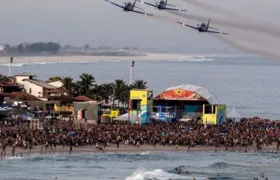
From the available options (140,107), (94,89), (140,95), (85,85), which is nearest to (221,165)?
(140,107)

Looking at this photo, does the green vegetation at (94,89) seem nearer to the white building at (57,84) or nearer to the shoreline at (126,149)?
the white building at (57,84)

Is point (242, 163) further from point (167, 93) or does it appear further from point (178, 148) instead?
point (167, 93)

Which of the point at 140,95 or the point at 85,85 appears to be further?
the point at 85,85

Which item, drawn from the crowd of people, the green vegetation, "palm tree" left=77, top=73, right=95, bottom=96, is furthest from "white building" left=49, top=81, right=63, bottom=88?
the crowd of people

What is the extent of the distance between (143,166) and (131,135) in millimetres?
13805

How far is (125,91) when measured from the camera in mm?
132125

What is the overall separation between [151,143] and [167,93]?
27.8 metres

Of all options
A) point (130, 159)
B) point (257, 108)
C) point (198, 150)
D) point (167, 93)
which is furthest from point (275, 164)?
point (257, 108)

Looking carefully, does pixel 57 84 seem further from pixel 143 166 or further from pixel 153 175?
pixel 153 175

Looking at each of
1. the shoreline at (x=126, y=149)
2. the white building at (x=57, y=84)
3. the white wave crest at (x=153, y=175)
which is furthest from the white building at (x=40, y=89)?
the white wave crest at (x=153, y=175)

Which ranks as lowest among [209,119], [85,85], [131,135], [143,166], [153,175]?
[153,175]

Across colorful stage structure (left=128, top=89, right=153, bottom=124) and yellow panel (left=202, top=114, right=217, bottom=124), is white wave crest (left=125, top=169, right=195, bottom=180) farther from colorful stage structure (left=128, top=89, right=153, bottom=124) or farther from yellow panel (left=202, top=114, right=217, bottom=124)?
yellow panel (left=202, top=114, right=217, bottom=124)

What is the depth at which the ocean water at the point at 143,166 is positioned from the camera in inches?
2667

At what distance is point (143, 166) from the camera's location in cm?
7569
